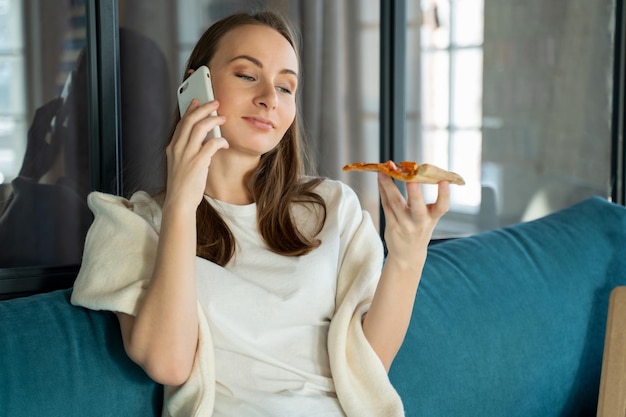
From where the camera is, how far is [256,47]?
1.48 metres

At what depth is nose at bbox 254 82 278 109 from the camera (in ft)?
4.70

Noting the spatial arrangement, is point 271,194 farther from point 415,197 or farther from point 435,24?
point 435,24

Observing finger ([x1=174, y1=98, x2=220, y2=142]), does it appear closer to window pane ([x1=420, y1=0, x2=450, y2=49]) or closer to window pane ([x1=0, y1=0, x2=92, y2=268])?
window pane ([x1=0, y1=0, x2=92, y2=268])

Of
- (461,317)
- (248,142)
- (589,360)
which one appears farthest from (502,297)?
(248,142)

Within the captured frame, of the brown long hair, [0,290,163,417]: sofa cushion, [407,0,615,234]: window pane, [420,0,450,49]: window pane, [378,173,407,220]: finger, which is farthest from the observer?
[407,0,615,234]: window pane

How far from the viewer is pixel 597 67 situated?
8.48 ft

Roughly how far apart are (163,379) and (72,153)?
0.66 m

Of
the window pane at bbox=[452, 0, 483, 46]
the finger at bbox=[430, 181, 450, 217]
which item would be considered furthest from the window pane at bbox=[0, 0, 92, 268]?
the window pane at bbox=[452, 0, 483, 46]

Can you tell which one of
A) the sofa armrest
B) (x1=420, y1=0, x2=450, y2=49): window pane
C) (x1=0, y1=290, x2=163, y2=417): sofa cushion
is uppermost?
(x1=420, y1=0, x2=450, y2=49): window pane

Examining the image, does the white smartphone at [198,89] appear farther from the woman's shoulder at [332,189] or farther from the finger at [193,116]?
the woman's shoulder at [332,189]

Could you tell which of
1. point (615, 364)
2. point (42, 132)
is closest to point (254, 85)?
point (42, 132)

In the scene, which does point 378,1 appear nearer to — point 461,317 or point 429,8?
point 429,8

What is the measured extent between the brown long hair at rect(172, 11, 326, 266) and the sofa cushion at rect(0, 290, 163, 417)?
0.24 meters

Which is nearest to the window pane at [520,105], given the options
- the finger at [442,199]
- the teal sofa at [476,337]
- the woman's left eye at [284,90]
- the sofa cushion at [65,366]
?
the teal sofa at [476,337]
